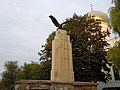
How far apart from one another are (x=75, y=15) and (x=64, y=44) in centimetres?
1196

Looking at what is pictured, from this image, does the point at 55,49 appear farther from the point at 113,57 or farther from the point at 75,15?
the point at 75,15

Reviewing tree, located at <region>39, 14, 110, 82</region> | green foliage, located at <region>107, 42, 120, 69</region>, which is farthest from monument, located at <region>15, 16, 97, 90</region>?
tree, located at <region>39, 14, 110, 82</region>

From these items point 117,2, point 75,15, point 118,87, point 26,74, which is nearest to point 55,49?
point 117,2

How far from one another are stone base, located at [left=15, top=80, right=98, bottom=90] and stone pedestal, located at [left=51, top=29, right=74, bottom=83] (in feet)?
0.94

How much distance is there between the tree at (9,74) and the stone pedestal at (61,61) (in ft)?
65.3

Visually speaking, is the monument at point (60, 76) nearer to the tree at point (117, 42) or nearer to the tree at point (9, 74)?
the tree at point (117, 42)

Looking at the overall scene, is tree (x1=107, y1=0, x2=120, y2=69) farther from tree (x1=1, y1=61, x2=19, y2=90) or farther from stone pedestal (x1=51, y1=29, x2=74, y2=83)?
tree (x1=1, y1=61, x2=19, y2=90)

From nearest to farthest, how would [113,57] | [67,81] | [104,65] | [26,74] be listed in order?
[67,81]
[113,57]
[104,65]
[26,74]

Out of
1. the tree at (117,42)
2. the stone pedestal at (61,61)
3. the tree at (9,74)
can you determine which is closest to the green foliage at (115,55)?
the tree at (117,42)

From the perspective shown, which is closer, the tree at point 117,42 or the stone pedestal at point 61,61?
the stone pedestal at point 61,61

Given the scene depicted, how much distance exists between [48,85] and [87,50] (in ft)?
36.2

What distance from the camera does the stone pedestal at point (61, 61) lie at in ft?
35.9

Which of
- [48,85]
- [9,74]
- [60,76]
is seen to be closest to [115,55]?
[60,76]

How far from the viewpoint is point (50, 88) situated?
33.4ft
